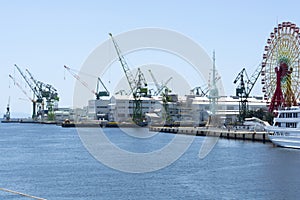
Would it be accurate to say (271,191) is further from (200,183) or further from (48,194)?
(48,194)

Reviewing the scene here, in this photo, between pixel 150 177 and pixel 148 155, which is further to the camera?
pixel 148 155

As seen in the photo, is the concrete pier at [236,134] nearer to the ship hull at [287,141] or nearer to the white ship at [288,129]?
the ship hull at [287,141]

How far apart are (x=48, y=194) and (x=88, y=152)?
72.2 feet

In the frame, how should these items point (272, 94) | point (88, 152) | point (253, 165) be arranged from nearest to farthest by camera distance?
point (253, 165)
point (88, 152)
point (272, 94)

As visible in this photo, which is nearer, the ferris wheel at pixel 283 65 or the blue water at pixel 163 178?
the blue water at pixel 163 178

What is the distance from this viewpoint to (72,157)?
42938 mm

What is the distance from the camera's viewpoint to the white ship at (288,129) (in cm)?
4684

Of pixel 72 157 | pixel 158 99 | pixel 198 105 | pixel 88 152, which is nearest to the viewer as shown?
pixel 72 157

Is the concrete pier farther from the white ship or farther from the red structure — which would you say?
the white ship

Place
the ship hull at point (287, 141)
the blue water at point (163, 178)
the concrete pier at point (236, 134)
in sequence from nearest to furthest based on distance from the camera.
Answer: the blue water at point (163, 178) < the ship hull at point (287, 141) < the concrete pier at point (236, 134)

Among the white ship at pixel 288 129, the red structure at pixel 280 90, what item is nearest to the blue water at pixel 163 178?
the white ship at pixel 288 129

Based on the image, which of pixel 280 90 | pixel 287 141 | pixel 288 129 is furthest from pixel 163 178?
pixel 280 90

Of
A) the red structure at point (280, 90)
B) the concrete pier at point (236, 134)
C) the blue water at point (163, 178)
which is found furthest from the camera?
the concrete pier at point (236, 134)

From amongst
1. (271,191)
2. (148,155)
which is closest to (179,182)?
(271,191)
